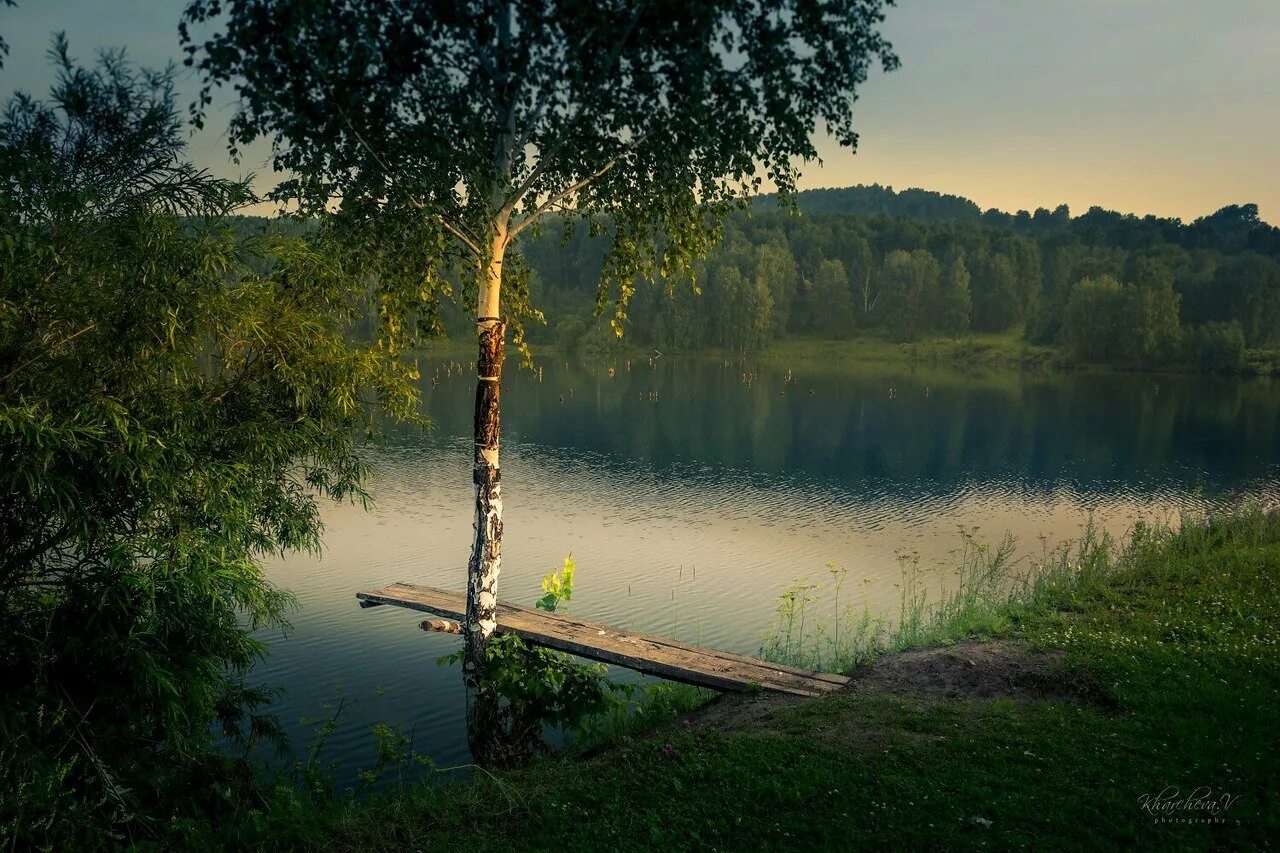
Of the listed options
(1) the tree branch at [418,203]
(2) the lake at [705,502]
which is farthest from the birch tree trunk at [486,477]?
(2) the lake at [705,502]

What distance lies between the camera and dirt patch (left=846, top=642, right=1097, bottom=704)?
12398mm

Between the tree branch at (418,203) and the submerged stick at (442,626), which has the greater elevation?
the tree branch at (418,203)

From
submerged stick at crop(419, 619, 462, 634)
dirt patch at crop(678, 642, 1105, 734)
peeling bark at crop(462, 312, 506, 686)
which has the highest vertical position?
peeling bark at crop(462, 312, 506, 686)

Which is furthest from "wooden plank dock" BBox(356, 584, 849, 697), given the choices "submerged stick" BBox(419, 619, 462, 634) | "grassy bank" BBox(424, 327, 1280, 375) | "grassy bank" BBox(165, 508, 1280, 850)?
"grassy bank" BBox(424, 327, 1280, 375)

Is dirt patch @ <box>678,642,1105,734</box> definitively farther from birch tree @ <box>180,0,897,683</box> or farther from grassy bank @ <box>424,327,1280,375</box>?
grassy bank @ <box>424,327,1280,375</box>

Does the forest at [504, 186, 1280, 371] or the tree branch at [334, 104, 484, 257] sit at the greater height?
the forest at [504, 186, 1280, 371]

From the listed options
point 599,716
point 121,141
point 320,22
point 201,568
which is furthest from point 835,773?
point 121,141

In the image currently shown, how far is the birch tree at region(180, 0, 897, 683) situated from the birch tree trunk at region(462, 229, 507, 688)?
30 millimetres

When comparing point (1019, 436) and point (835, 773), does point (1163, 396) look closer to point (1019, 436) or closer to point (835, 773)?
point (1019, 436)

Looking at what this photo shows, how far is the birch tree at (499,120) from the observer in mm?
10789

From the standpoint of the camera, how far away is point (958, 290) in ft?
460

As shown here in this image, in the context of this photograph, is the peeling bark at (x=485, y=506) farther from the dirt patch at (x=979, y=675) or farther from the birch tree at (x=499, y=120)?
the dirt patch at (x=979, y=675)

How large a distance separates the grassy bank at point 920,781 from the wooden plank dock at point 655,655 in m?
1.32

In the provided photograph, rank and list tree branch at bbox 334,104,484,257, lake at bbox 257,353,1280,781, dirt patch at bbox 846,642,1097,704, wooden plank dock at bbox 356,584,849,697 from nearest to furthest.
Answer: tree branch at bbox 334,104,484,257, dirt patch at bbox 846,642,1097,704, wooden plank dock at bbox 356,584,849,697, lake at bbox 257,353,1280,781
